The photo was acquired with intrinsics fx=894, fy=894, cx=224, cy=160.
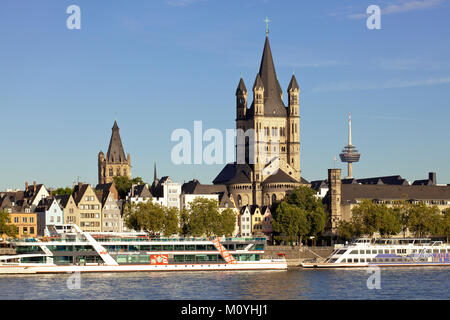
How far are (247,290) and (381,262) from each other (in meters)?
39.0

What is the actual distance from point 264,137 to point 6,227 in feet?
224

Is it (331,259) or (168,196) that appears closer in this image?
(331,259)

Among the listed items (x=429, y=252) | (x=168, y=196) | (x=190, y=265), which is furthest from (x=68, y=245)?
(x=168, y=196)

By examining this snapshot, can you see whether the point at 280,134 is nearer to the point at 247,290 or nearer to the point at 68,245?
the point at 68,245

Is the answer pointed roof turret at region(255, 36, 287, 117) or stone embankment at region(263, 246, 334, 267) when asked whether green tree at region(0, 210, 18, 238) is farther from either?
pointed roof turret at region(255, 36, 287, 117)

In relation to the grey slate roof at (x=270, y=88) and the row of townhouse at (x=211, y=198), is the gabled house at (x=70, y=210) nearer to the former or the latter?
the row of townhouse at (x=211, y=198)

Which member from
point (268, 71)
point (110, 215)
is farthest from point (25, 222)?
point (268, 71)

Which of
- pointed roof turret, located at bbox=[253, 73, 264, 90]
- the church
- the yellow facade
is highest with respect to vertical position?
pointed roof turret, located at bbox=[253, 73, 264, 90]

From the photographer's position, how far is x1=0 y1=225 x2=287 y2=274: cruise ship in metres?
87.1

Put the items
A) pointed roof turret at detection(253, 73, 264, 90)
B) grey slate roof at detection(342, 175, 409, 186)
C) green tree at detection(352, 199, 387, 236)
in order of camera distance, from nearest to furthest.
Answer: green tree at detection(352, 199, 387, 236) → pointed roof turret at detection(253, 73, 264, 90) → grey slate roof at detection(342, 175, 409, 186)

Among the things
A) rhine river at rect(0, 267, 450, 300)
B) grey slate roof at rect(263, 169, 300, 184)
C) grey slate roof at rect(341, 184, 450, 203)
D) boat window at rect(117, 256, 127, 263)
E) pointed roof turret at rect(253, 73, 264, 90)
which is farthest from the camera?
pointed roof turret at rect(253, 73, 264, 90)

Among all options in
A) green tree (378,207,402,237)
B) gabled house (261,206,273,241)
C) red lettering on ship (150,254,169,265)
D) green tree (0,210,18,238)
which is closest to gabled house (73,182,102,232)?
green tree (0,210,18,238)

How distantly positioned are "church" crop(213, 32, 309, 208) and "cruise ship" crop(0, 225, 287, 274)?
67.0 meters

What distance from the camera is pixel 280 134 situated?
170750 millimetres
